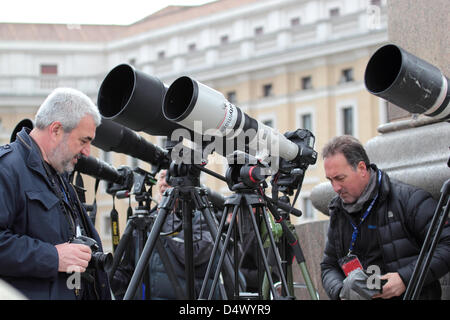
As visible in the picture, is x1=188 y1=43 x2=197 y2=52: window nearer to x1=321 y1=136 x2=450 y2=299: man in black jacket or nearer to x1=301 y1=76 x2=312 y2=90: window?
x1=301 y1=76 x2=312 y2=90: window

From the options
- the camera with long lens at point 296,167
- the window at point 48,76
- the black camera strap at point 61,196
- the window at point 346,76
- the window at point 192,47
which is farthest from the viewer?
the window at point 48,76

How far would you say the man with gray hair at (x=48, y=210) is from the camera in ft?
9.16

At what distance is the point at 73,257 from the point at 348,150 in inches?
62.6

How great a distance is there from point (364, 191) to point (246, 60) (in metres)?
34.0

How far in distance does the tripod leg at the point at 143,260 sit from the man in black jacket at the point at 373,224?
91 centimetres

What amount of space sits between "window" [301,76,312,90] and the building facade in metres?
0.05

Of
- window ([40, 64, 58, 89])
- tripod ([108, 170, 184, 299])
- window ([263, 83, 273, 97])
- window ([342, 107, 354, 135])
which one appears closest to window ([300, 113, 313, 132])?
window ([342, 107, 354, 135])

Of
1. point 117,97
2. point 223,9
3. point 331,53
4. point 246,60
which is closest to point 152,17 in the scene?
point 223,9

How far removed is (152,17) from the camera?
47750 mm

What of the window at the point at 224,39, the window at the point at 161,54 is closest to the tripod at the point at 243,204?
the window at the point at 224,39

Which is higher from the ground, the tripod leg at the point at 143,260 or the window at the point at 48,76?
the window at the point at 48,76

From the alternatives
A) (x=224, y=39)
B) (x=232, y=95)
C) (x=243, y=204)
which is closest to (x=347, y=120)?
(x=232, y=95)

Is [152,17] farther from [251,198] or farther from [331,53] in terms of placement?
[251,198]

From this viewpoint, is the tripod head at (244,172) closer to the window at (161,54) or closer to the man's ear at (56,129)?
the man's ear at (56,129)
